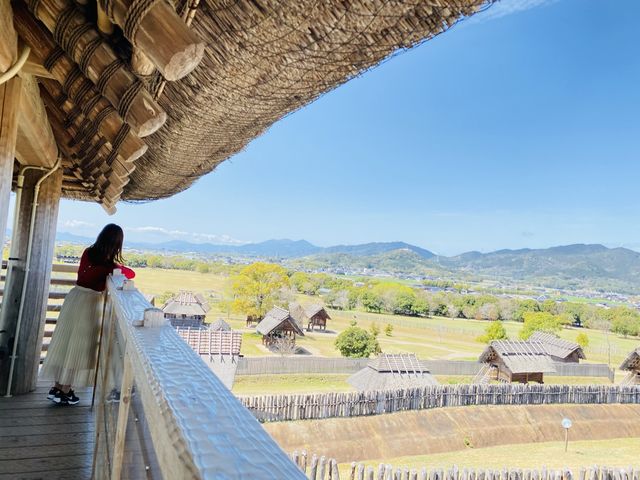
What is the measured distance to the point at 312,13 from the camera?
128 centimetres

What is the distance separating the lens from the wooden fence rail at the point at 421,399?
11383mm

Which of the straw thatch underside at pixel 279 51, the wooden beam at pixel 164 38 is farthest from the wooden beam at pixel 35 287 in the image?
the wooden beam at pixel 164 38

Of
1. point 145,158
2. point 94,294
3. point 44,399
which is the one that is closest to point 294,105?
point 145,158

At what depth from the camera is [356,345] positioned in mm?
22172

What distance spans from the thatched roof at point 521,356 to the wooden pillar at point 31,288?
18348 millimetres

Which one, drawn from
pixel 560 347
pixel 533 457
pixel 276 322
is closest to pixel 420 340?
pixel 560 347

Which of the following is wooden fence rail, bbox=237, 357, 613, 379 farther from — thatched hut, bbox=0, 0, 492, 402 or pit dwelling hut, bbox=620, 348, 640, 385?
thatched hut, bbox=0, 0, 492, 402

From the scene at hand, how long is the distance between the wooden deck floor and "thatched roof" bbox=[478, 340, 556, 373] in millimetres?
18309

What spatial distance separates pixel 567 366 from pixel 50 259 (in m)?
24.5

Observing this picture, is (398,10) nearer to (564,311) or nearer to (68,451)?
(68,451)

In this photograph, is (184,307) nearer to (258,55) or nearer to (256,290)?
(256,290)

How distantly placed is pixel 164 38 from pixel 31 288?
8.52 ft

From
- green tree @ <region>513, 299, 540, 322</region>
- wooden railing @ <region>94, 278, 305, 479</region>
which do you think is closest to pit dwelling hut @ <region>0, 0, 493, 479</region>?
wooden railing @ <region>94, 278, 305, 479</region>

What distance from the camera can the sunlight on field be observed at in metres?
16.2
